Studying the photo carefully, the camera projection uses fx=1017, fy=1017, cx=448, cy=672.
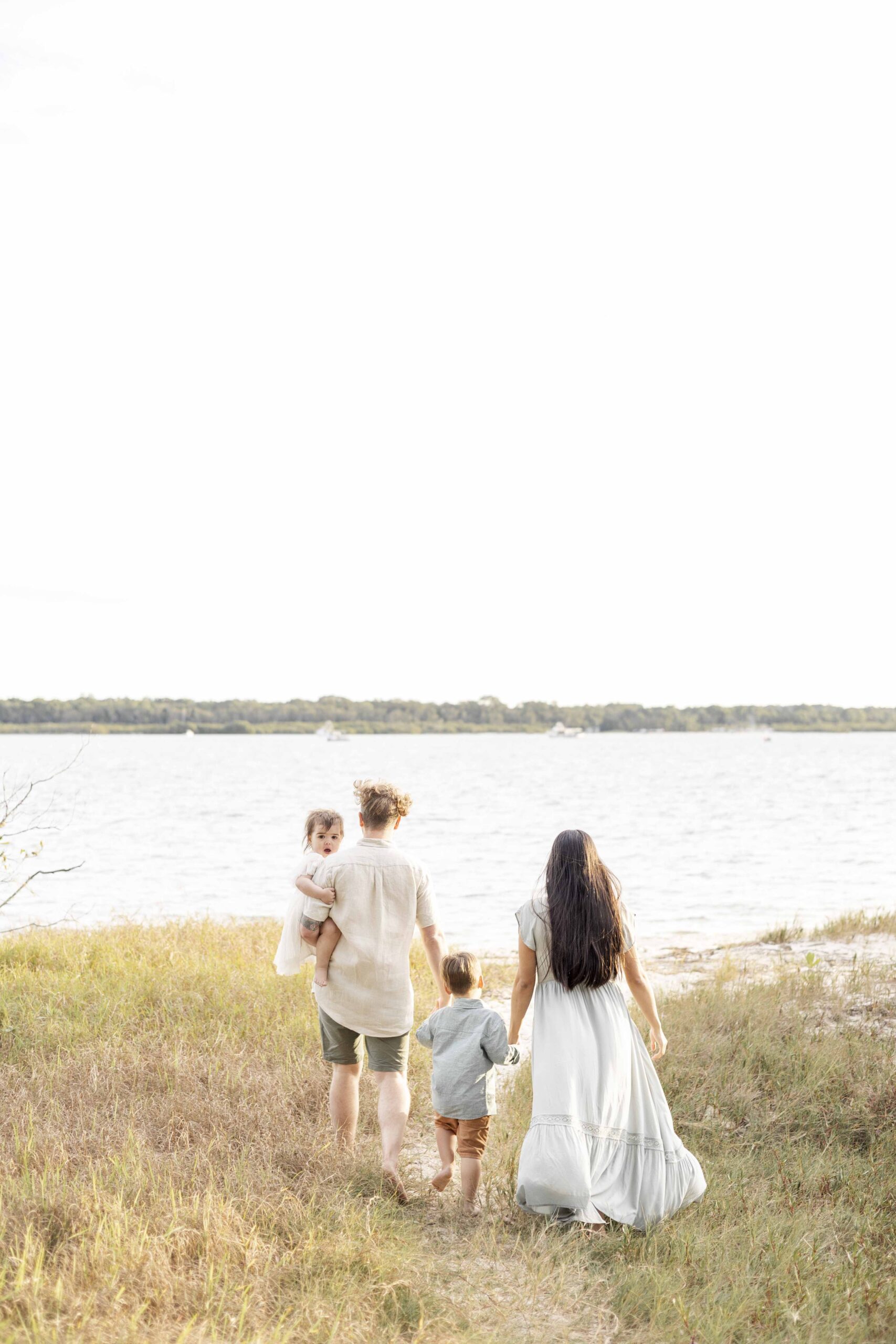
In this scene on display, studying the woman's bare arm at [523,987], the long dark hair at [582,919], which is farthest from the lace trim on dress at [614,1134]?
the long dark hair at [582,919]

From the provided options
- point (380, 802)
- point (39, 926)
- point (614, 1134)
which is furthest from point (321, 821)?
point (39, 926)

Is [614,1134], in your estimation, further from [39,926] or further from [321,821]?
[39,926]

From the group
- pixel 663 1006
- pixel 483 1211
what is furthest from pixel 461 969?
pixel 663 1006

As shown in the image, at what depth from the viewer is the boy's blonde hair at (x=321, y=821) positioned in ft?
18.9

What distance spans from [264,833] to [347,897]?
31572mm

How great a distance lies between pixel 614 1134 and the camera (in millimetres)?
4980

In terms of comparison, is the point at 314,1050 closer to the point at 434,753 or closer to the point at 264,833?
the point at 264,833

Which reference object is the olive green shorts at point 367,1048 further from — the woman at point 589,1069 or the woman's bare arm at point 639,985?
the woman's bare arm at point 639,985

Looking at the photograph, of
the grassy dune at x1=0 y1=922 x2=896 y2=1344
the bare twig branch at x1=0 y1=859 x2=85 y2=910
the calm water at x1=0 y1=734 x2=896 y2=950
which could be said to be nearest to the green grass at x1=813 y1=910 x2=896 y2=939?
the calm water at x1=0 y1=734 x2=896 y2=950

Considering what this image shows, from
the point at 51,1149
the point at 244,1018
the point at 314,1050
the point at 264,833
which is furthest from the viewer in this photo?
the point at 264,833

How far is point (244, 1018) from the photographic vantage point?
802 cm

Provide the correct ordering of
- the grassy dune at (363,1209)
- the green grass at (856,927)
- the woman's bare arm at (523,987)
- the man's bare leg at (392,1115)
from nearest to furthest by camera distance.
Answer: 1. the grassy dune at (363,1209)
2. the woman's bare arm at (523,987)
3. the man's bare leg at (392,1115)
4. the green grass at (856,927)

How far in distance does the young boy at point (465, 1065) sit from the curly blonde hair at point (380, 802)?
79 centimetres

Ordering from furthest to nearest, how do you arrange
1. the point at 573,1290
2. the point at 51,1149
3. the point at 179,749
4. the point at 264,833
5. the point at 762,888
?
the point at 179,749 < the point at 264,833 < the point at 762,888 < the point at 51,1149 < the point at 573,1290
